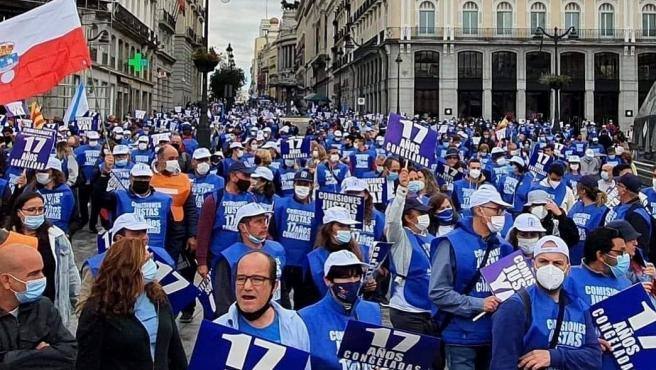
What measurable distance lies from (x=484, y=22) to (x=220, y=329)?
217ft

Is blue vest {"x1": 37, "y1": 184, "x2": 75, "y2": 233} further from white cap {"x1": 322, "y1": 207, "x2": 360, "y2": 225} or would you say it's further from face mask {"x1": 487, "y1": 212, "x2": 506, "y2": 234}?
face mask {"x1": 487, "y1": 212, "x2": 506, "y2": 234}

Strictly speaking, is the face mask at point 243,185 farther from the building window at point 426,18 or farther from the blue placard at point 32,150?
the building window at point 426,18

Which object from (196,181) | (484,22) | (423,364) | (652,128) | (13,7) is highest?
(484,22)

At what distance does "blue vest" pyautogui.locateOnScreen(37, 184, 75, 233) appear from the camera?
28.2ft

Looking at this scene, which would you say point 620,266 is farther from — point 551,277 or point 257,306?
point 257,306

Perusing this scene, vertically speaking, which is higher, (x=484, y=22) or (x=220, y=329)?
(x=484, y=22)

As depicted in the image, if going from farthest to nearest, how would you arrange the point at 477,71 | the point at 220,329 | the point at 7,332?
the point at 477,71
the point at 7,332
the point at 220,329

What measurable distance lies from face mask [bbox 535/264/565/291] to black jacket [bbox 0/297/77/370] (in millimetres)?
2456

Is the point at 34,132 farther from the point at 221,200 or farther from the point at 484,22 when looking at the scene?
the point at 484,22

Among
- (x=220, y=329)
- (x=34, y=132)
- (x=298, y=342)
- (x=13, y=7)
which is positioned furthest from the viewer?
(x=13, y=7)

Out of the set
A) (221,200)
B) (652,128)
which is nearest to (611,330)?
(221,200)

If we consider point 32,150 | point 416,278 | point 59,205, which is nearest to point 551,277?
point 416,278

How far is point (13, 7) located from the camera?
3791cm

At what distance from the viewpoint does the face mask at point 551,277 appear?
180 inches
